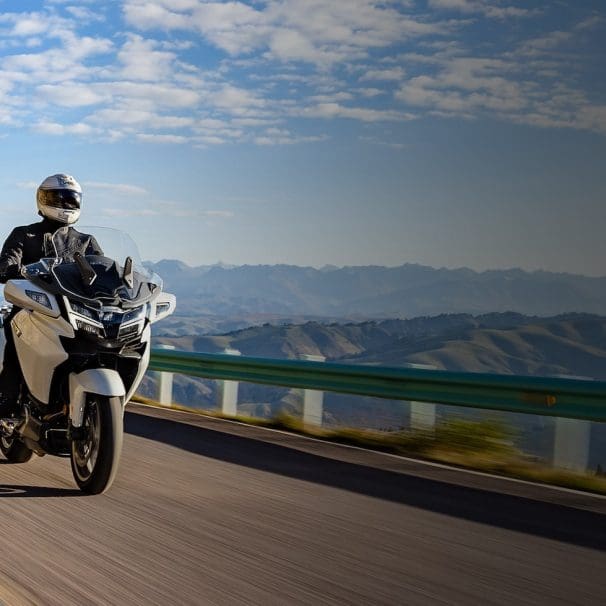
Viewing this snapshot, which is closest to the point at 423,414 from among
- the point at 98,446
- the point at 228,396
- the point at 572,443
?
the point at 572,443

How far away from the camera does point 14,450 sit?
7.50m

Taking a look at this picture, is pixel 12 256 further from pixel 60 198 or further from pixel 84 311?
pixel 84 311

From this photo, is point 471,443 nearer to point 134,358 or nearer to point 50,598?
point 134,358

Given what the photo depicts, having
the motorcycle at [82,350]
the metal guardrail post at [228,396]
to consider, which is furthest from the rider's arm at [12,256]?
the metal guardrail post at [228,396]

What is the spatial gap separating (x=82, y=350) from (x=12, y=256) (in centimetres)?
109

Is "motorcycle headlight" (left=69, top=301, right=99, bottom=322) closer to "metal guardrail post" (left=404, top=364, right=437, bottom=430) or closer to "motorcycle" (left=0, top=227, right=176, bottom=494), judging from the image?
"motorcycle" (left=0, top=227, right=176, bottom=494)

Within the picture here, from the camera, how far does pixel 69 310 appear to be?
6.24m

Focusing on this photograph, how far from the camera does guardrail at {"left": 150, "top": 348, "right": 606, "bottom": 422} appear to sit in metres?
8.53

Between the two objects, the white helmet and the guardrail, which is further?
the guardrail

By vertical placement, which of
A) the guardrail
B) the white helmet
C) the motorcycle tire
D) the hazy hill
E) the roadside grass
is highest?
the white helmet

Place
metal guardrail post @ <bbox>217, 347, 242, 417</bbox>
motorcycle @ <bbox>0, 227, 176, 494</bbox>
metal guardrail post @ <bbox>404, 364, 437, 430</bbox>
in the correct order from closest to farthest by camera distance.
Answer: motorcycle @ <bbox>0, 227, 176, 494</bbox>
metal guardrail post @ <bbox>404, 364, 437, 430</bbox>
metal guardrail post @ <bbox>217, 347, 242, 417</bbox>

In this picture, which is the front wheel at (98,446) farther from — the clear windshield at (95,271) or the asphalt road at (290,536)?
the clear windshield at (95,271)

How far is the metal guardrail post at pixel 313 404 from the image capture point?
37.6ft

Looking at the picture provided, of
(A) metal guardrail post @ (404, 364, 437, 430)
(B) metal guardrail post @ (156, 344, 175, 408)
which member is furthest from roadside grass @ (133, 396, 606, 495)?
(B) metal guardrail post @ (156, 344, 175, 408)
